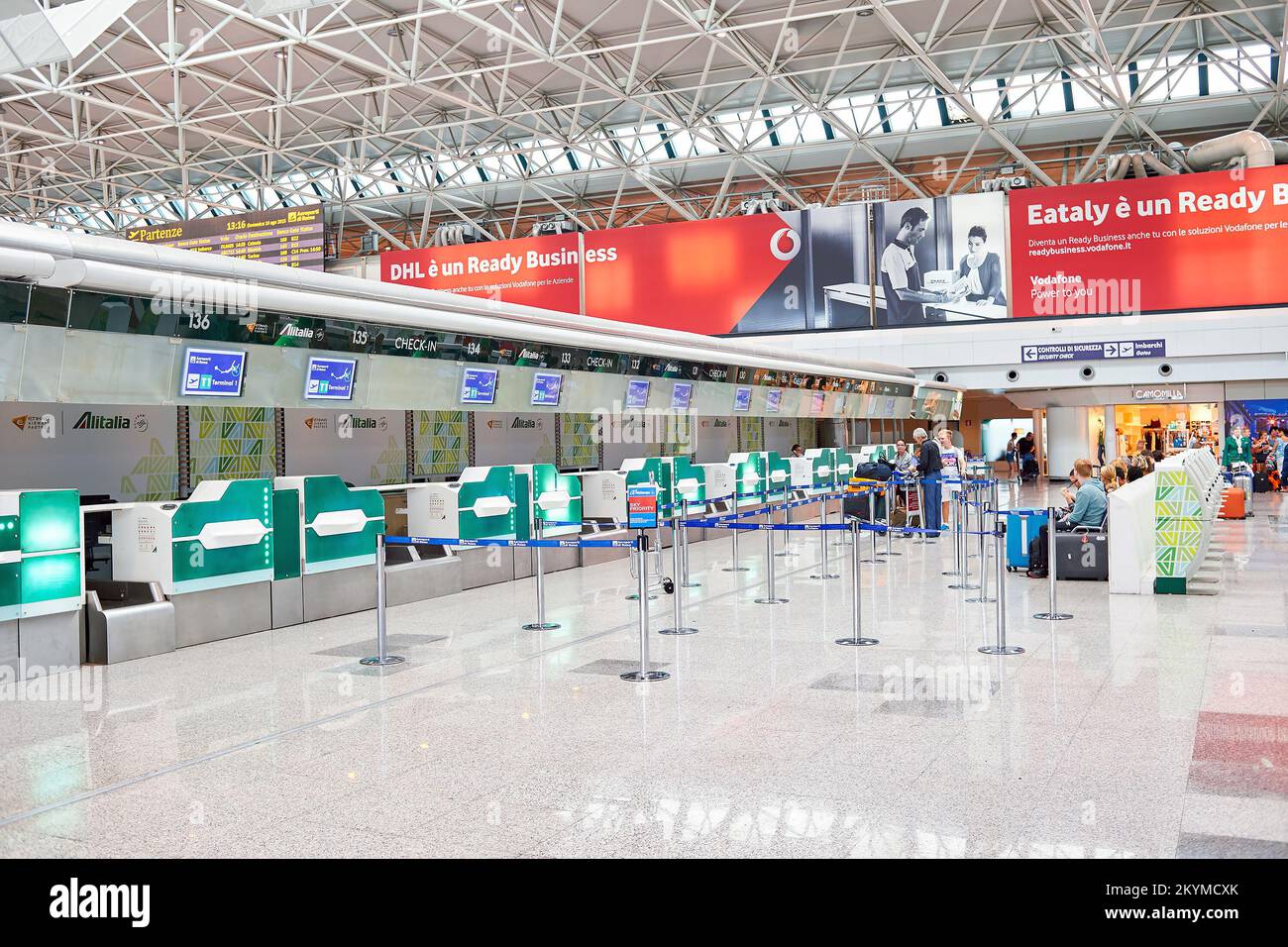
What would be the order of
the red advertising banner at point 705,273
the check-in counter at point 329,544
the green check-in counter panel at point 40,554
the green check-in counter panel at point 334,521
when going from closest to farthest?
1. the green check-in counter panel at point 40,554
2. the check-in counter at point 329,544
3. the green check-in counter panel at point 334,521
4. the red advertising banner at point 705,273

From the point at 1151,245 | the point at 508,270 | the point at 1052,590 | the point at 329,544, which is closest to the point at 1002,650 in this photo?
the point at 1052,590

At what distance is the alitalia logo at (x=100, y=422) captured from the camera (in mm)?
9695

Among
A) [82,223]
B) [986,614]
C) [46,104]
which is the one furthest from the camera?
[82,223]

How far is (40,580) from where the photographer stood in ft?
25.3

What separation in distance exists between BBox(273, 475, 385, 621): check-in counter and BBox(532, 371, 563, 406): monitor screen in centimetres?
366

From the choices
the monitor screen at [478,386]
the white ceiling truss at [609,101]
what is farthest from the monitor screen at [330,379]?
the white ceiling truss at [609,101]

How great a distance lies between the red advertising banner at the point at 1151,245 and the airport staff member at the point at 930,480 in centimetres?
815

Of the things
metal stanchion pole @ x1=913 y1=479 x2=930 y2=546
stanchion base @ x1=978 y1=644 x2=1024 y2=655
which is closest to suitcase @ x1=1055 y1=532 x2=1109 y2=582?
stanchion base @ x1=978 y1=644 x2=1024 y2=655

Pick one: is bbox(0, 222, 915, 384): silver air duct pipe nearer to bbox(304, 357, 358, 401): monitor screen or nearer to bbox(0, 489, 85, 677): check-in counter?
bbox(304, 357, 358, 401): monitor screen

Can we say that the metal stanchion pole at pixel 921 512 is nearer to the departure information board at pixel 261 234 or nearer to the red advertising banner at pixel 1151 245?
the red advertising banner at pixel 1151 245

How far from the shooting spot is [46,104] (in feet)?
81.2

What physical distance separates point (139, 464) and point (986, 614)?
26.6 feet
